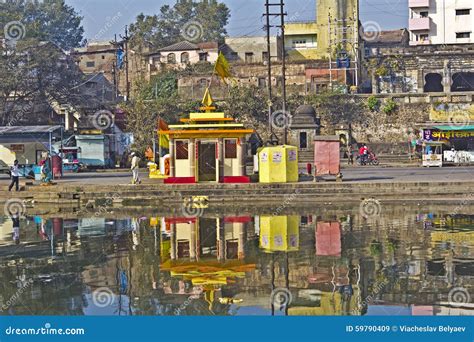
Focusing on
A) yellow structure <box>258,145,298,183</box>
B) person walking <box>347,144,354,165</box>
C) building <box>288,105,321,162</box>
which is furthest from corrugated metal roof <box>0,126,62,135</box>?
person walking <box>347,144,354,165</box>

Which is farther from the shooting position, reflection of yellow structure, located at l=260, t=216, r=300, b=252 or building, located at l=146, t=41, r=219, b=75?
building, located at l=146, t=41, r=219, b=75

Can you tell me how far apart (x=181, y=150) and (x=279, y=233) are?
1129cm

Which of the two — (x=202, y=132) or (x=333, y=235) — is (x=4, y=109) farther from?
(x=333, y=235)

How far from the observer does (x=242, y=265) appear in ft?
64.3

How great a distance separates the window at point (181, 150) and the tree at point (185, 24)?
54.0 metres

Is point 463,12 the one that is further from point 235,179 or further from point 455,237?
point 455,237

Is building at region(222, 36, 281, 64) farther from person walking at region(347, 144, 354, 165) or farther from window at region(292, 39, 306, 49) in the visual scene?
person walking at region(347, 144, 354, 165)

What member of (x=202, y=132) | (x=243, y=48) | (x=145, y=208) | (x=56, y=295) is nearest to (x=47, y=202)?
(x=145, y=208)

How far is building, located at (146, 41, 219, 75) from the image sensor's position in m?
71.8

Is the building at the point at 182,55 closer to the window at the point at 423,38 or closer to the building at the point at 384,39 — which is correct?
the building at the point at 384,39

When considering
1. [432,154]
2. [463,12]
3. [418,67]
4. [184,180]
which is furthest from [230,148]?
[463,12]

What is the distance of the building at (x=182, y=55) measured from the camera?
235ft

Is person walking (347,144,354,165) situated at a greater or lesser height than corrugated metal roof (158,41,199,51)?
lesser

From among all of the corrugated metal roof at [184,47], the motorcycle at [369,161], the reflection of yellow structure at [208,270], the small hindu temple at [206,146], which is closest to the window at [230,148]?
the small hindu temple at [206,146]
